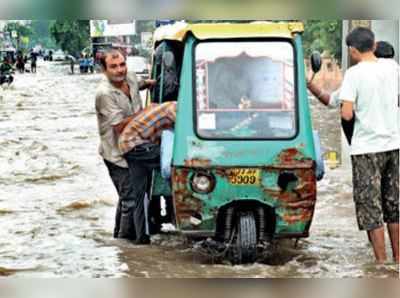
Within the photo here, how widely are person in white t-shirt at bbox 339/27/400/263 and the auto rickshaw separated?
0.81 feet

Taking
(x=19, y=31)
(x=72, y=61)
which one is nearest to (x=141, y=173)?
(x=72, y=61)

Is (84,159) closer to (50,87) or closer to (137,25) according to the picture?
(50,87)

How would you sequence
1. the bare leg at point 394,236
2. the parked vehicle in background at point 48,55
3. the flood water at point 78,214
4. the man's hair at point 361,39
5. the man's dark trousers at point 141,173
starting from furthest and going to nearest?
the parked vehicle in background at point 48,55, the man's dark trousers at point 141,173, the flood water at point 78,214, the bare leg at point 394,236, the man's hair at point 361,39

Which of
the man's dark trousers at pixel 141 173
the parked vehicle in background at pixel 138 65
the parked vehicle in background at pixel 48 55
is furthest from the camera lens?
the parked vehicle in background at pixel 138 65

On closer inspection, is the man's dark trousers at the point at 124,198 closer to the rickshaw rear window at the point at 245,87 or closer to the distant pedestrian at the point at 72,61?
the distant pedestrian at the point at 72,61

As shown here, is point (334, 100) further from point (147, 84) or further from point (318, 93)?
point (147, 84)

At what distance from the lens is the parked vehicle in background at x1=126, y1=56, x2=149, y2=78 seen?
20.8 ft

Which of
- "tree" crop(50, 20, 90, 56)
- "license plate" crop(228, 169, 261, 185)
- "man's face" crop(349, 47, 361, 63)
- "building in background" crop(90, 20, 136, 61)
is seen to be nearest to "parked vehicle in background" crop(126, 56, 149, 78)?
"building in background" crop(90, 20, 136, 61)

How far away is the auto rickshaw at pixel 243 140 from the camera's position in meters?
5.47

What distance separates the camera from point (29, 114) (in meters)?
7.16

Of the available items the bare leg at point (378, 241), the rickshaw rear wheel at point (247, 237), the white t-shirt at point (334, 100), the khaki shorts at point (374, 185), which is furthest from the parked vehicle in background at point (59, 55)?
the bare leg at point (378, 241)

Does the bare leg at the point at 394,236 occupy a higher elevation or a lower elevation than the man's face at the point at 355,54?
lower

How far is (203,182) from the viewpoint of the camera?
18.1 ft

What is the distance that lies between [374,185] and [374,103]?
43cm
